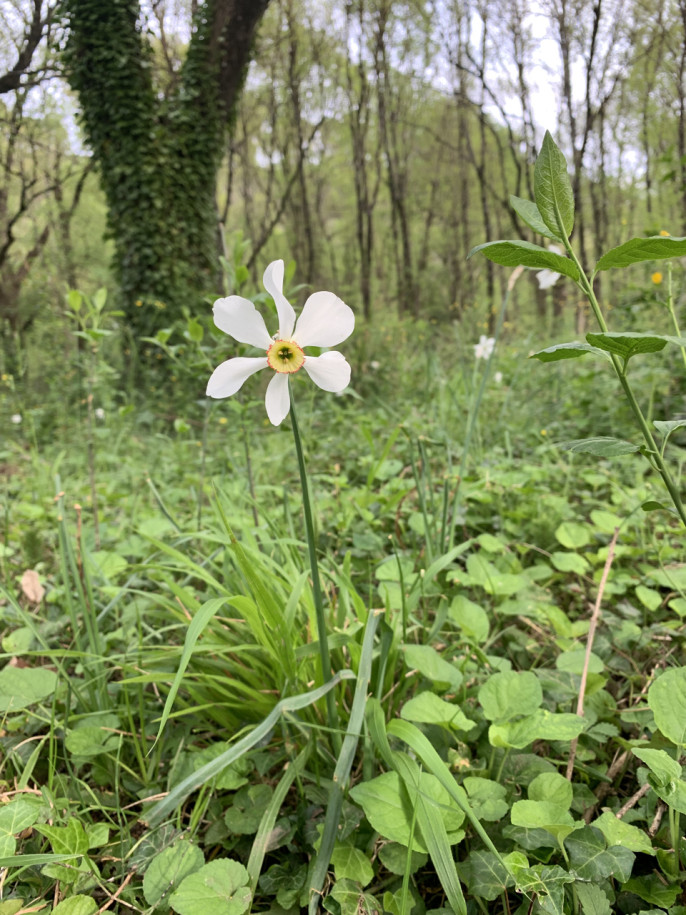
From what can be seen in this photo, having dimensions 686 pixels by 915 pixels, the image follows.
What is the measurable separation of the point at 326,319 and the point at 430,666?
24.0 inches

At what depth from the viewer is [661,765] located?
61cm

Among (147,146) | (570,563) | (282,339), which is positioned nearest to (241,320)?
(282,339)

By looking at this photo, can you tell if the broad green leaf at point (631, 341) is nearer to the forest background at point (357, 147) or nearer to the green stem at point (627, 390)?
the green stem at point (627, 390)

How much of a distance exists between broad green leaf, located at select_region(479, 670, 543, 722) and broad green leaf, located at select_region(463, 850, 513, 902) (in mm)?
177

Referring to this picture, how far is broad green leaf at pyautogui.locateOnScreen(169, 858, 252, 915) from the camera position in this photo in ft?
2.02

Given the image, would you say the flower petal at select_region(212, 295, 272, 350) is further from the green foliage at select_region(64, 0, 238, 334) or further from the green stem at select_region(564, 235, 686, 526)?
the green foliage at select_region(64, 0, 238, 334)

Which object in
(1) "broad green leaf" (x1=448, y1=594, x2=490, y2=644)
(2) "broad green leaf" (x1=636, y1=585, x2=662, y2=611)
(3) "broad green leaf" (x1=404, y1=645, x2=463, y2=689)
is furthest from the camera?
(2) "broad green leaf" (x1=636, y1=585, x2=662, y2=611)

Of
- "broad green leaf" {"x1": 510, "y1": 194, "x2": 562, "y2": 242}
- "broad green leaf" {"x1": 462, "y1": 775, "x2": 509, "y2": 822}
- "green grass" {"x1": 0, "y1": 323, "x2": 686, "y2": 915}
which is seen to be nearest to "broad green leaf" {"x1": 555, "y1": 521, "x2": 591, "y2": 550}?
"green grass" {"x1": 0, "y1": 323, "x2": 686, "y2": 915}

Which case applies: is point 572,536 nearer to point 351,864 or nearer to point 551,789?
point 551,789

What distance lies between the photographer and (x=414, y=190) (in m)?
14.5

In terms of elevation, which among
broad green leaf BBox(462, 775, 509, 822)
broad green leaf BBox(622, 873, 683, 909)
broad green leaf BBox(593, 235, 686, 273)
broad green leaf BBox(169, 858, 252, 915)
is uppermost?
broad green leaf BBox(593, 235, 686, 273)

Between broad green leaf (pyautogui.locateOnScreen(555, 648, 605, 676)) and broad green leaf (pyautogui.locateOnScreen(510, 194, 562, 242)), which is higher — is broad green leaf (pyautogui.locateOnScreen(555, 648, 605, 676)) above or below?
below

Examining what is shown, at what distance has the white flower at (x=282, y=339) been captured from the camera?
0.63 metres

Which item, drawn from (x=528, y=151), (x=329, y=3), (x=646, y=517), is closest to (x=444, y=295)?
(x=528, y=151)
